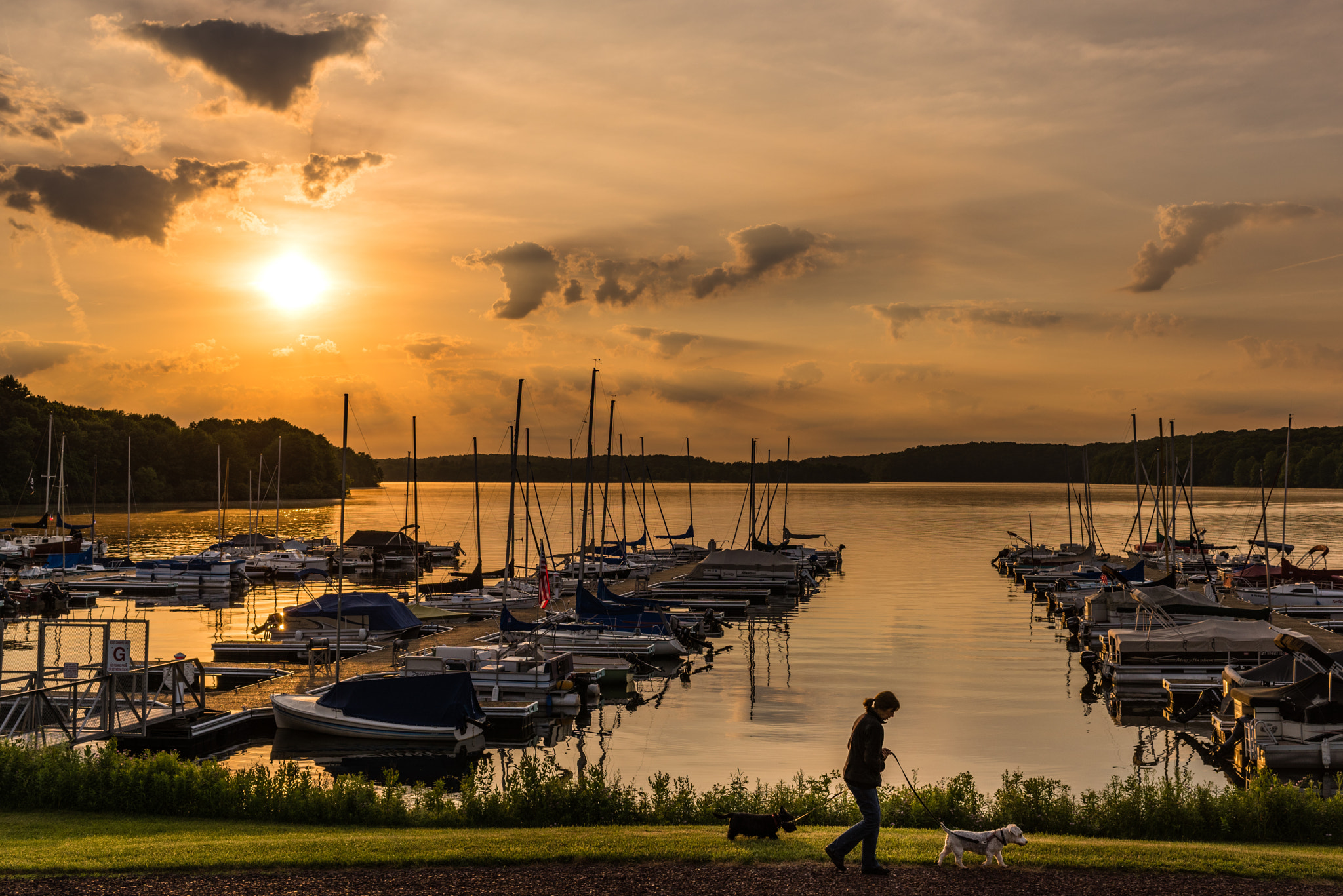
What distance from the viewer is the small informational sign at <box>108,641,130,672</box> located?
23031mm

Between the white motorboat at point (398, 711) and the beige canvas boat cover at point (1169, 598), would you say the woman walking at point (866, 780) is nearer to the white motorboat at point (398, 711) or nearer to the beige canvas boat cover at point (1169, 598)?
the white motorboat at point (398, 711)

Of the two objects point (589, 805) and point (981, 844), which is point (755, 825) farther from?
point (589, 805)

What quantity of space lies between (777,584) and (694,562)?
752 inches

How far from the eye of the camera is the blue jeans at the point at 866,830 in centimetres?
1263

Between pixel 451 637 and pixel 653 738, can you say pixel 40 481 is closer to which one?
pixel 451 637

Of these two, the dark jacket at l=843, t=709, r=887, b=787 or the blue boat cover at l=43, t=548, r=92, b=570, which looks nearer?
the dark jacket at l=843, t=709, r=887, b=787

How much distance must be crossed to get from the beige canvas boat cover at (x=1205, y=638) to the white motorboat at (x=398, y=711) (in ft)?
82.3

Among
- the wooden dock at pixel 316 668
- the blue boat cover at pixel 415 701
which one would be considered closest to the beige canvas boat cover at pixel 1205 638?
the blue boat cover at pixel 415 701

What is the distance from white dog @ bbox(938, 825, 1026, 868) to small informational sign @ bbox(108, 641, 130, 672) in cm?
1823

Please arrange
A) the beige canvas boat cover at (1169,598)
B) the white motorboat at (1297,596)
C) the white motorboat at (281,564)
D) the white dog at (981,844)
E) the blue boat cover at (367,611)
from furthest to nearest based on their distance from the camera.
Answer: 1. the white motorboat at (281,564)
2. the white motorboat at (1297,596)
3. the blue boat cover at (367,611)
4. the beige canvas boat cover at (1169,598)
5. the white dog at (981,844)

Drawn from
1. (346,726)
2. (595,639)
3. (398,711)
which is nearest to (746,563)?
(595,639)

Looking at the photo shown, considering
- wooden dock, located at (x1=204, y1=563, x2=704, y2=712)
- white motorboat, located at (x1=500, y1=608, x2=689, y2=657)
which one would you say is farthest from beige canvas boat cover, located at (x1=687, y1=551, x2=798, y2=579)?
white motorboat, located at (x1=500, y1=608, x2=689, y2=657)

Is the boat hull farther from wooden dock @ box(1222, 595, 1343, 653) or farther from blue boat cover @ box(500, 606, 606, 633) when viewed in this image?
wooden dock @ box(1222, 595, 1343, 653)

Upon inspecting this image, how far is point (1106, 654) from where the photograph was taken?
136 ft
